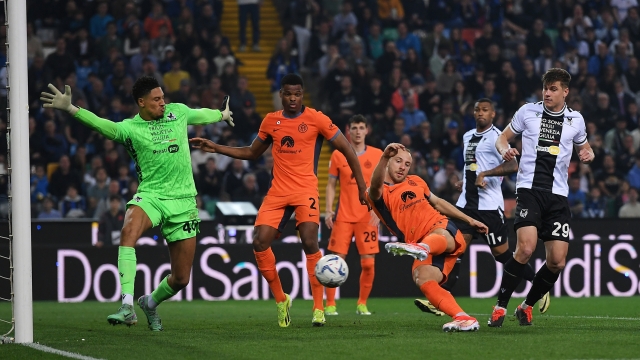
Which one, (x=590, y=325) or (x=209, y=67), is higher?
(x=209, y=67)

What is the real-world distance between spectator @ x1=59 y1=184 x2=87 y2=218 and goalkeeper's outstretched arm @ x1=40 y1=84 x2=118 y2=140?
30.2 ft

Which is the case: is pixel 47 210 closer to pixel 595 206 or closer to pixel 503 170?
pixel 503 170

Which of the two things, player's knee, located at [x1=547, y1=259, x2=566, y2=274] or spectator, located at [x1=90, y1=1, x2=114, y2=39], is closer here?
player's knee, located at [x1=547, y1=259, x2=566, y2=274]

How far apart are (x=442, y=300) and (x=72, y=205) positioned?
428 inches

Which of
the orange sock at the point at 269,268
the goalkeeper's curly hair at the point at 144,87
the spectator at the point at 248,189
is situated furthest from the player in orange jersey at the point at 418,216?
the spectator at the point at 248,189

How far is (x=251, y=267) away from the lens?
1573cm

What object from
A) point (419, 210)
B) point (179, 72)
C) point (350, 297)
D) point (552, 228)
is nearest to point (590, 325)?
point (552, 228)

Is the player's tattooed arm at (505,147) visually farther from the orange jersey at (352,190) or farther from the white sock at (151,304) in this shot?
the white sock at (151,304)

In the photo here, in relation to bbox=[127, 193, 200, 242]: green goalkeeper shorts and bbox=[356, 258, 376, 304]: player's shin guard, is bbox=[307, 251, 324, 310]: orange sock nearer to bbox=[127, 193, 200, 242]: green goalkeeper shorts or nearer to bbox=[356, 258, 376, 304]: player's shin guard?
bbox=[127, 193, 200, 242]: green goalkeeper shorts

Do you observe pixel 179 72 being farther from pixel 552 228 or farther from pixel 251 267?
pixel 552 228

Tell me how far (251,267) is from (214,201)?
297 centimetres

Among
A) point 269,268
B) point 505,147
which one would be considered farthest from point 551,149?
point 269,268

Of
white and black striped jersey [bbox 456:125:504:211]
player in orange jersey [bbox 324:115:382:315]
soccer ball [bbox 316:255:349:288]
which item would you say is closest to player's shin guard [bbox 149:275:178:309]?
soccer ball [bbox 316:255:349:288]

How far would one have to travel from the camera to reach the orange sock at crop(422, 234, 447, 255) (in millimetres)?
8711
